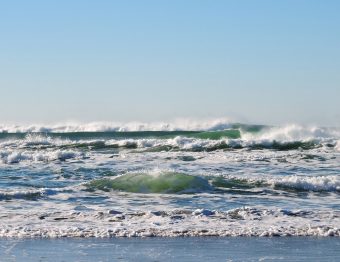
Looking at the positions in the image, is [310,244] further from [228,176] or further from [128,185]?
[228,176]

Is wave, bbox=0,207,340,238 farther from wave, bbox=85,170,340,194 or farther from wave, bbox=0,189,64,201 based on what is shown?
wave, bbox=85,170,340,194

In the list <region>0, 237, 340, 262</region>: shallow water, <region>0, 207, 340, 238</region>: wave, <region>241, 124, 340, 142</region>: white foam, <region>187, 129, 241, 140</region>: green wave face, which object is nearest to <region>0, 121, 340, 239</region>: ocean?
<region>0, 207, 340, 238</region>: wave

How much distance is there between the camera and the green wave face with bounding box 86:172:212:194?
15.7 meters

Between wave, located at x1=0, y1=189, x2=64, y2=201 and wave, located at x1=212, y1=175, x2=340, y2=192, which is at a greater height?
wave, located at x1=212, y1=175, x2=340, y2=192

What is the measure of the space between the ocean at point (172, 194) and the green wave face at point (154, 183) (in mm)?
22

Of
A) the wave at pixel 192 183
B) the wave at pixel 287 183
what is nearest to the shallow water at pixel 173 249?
the wave at pixel 192 183

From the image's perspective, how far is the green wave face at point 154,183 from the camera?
15.7 meters

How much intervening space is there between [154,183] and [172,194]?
1065 millimetres

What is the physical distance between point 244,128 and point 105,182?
3071cm

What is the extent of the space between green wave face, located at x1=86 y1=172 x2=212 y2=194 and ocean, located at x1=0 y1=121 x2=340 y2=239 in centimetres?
2

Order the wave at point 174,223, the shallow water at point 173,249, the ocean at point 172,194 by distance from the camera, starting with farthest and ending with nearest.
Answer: the ocean at point 172,194 → the wave at point 174,223 → the shallow water at point 173,249

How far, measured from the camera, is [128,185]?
16.1 m

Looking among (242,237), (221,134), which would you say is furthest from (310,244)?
(221,134)

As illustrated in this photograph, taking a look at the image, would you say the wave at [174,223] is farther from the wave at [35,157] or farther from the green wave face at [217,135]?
the green wave face at [217,135]
